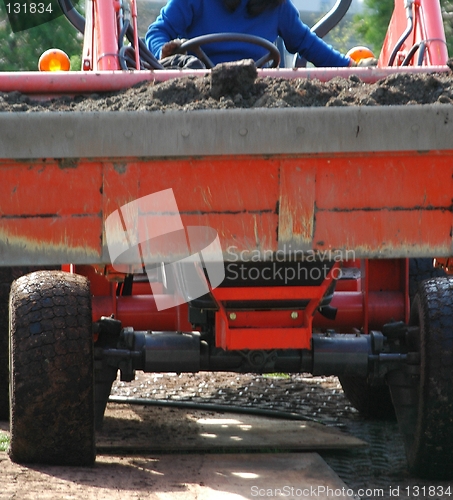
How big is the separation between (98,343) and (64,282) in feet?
1.45

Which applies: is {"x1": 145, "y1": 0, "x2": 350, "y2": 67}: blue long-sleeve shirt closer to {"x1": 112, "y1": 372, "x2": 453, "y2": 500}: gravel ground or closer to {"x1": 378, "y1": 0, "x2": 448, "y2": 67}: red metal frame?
{"x1": 378, "y1": 0, "x2": 448, "y2": 67}: red metal frame

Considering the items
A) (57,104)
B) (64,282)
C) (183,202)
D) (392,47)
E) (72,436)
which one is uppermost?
(392,47)

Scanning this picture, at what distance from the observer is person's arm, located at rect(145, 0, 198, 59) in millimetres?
5630

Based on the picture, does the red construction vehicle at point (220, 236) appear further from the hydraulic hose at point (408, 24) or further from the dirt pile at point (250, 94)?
the hydraulic hose at point (408, 24)

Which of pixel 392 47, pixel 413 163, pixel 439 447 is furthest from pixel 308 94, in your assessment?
pixel 392 47

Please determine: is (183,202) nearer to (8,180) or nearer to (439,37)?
(8,180)

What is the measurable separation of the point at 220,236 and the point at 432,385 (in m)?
1.08

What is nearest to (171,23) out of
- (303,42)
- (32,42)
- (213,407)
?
(303,42)

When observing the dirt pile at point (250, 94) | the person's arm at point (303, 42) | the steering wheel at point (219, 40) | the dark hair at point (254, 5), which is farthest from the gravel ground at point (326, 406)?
the dark hair at point (254, 5)

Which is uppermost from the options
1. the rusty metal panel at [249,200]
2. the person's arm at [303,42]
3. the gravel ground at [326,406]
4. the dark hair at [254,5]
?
the dark hair at [254,5]

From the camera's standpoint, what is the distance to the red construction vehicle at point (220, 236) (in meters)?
3.23

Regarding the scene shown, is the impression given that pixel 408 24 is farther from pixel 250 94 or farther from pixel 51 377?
pixel 51 377

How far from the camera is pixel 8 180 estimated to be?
3.30 meters

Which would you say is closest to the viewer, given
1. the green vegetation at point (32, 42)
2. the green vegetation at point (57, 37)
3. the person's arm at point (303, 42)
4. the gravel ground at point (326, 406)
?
the gravel ground at point (326, 406)
